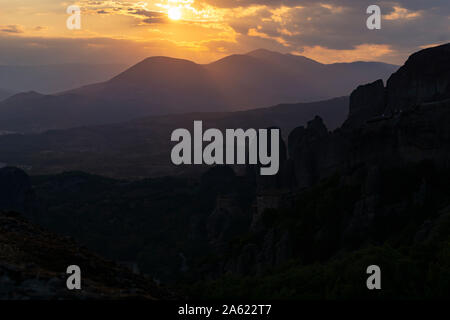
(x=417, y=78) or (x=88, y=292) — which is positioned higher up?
(x=417, y=78)

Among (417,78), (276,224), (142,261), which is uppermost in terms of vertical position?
(417,78)

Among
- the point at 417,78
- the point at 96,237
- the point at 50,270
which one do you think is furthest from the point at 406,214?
the point at 96,237

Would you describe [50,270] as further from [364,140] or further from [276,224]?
[276,224]

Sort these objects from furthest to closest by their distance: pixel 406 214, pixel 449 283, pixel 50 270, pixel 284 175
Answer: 1. pixel 284 175
2. pixel 406 214
3. pixel 449 283
4. pixel 50 270

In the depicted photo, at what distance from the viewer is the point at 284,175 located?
60250 millimetres

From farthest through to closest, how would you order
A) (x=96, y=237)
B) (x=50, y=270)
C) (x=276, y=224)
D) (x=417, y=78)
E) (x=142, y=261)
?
(x=96, y=237) → (x=142, y=261) → (x=417, y=78) → (x=276, y=224) → (x=50, y=270)

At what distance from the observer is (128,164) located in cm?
19688

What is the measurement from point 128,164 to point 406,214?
541ft

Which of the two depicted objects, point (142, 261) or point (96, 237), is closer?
point (142, 261)

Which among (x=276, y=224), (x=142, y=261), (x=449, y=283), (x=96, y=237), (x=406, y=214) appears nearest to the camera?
(x=449, y=283)
